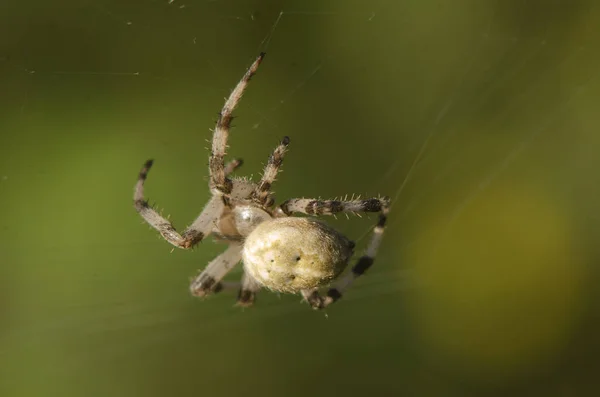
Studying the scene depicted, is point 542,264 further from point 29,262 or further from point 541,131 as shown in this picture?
point 29,262

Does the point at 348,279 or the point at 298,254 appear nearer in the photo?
the point at 298,254

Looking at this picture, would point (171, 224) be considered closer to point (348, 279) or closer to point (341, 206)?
point (341, 206)

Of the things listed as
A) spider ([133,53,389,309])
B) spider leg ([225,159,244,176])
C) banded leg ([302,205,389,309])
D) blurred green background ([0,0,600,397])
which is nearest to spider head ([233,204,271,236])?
spider ([133,53,389,309])

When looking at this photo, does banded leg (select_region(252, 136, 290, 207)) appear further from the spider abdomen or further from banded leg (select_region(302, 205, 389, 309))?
banded leg (select_region(302, 205, 389, 309))

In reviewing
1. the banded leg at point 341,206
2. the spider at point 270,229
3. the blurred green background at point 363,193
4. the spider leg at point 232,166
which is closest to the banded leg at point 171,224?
the spider at point 270,229

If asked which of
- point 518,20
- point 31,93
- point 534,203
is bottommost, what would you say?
point 31,93

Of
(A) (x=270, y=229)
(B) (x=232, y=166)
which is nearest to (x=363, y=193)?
(B) (x=232, y=166)

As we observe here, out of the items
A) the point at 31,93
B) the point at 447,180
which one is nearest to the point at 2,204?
the point at 31,93
